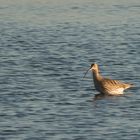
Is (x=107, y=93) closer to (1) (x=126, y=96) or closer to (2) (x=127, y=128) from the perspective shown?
(1) (x=126, y=96)

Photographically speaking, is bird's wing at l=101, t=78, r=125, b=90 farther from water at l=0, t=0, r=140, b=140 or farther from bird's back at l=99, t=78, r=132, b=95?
water at l=0, t=0, r=140, b=140

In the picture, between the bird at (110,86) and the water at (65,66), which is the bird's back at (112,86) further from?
the water at (65,66)

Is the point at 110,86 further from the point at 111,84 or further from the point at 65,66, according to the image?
the point at 65,66

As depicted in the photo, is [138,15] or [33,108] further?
[138,15]

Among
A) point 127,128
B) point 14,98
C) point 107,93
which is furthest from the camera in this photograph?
point 107,93

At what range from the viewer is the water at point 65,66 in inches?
933

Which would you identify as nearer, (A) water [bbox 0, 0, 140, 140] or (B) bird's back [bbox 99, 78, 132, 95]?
(A) water [bbox 0, 0, 140, 140]

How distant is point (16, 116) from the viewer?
81.8ft

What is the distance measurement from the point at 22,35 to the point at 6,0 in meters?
16.5

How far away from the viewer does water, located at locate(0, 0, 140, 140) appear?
23.7 m

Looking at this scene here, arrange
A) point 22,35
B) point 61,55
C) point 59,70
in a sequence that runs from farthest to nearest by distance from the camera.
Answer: point 22,35 < point 61,55 < point 59,70

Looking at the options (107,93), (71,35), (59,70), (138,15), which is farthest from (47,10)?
(107,93)

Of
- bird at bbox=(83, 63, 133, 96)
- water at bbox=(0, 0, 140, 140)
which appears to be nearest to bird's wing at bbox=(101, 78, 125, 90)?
bird at bbox=(83, 63, 133, 96)

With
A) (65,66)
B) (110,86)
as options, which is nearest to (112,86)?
(110,86)
